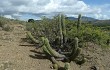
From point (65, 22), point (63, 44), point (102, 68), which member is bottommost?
point (102, 68)

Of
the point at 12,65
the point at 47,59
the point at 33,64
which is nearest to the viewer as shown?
the point at 12,65

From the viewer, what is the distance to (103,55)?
17.7m

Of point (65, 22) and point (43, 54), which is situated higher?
point (65, 22)

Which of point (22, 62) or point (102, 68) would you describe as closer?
point (22, 62)

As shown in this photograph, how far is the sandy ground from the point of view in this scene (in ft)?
43.6

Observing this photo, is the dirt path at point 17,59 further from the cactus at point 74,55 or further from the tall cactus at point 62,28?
the tall cactus at point 62,28

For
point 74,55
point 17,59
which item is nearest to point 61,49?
point 74,55

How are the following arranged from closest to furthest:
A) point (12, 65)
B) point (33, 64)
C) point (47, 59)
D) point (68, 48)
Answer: point (12, 65) → point (33, 64) → point (47, 59) → point (68, 48)

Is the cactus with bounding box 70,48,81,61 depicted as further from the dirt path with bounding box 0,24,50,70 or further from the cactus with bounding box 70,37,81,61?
the dirt path with bounding box 0,24,50,70

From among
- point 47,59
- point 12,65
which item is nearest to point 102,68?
point 47,59

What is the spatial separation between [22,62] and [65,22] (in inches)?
182

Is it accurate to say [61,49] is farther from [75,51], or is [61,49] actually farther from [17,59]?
[17,59]

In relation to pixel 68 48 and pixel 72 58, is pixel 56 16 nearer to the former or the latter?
pixel 68 48

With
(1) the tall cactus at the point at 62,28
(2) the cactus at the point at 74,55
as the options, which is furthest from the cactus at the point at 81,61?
(1) the tall cactus at the point at 62,28
